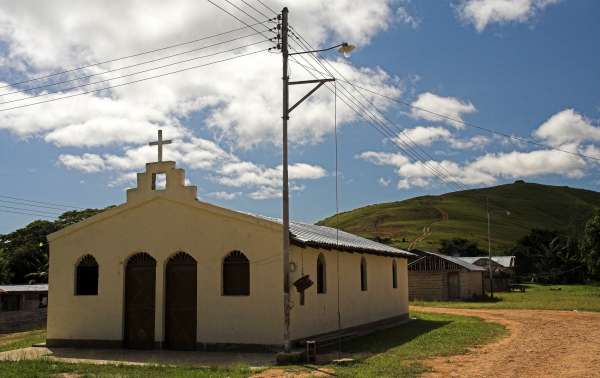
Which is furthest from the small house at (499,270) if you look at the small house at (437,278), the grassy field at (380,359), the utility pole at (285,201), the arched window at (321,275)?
the utility pole at (285,201)

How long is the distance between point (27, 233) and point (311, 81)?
5595 cm

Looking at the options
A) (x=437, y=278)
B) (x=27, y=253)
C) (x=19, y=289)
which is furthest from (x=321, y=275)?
(x=27, y=253)

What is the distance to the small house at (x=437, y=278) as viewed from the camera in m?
49.1

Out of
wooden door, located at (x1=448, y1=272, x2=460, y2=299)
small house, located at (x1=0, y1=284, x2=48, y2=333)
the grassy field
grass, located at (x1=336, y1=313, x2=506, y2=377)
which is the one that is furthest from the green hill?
the grassy field

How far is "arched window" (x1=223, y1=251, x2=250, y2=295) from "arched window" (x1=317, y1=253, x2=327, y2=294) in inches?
116

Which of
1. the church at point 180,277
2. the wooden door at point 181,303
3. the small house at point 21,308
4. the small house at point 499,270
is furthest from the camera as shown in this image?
the small house at point 499,270

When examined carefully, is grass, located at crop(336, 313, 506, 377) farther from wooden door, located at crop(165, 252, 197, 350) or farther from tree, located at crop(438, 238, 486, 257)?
tree, located at crop(438, 238, 486, 257)

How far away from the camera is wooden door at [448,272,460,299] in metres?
50.4

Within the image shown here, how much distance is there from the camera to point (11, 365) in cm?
1562

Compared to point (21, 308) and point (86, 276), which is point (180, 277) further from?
point (21, 308)

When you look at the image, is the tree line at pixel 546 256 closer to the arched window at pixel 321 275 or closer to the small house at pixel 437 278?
the small house at pixel 437 278

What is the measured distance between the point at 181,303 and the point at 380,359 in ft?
21.8

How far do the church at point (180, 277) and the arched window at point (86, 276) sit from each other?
0.03 metres

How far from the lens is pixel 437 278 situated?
49281 millimetres
